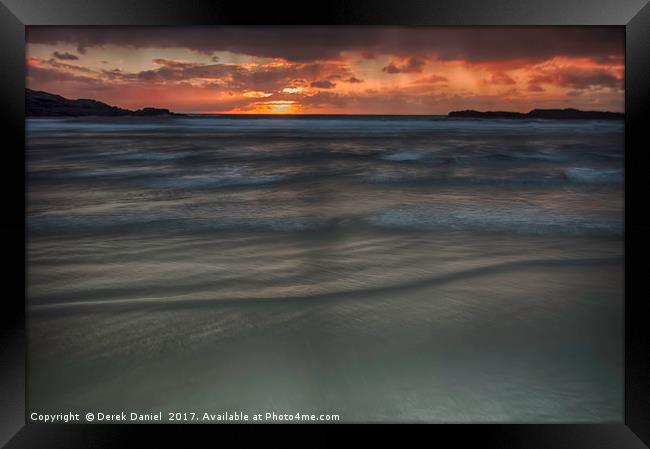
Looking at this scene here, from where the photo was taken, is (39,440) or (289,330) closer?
(39,440)

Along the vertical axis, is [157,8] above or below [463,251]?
above

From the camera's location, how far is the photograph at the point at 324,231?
6.98 ft

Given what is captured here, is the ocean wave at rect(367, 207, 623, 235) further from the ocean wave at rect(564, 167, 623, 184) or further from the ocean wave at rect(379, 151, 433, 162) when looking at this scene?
the ocean wave at rect(379, 151, 433, 162)

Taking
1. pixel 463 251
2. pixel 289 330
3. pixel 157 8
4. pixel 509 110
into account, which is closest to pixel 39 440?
pixel 289 330

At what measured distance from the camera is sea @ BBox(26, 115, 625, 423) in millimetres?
2121

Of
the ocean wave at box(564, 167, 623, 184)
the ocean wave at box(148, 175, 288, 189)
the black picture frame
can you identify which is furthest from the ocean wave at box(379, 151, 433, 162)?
the black picture frame

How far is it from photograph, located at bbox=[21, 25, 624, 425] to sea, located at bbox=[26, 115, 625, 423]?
0.01 metres

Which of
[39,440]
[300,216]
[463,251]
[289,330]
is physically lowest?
[39,440]

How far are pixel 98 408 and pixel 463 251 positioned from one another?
2.04 metres

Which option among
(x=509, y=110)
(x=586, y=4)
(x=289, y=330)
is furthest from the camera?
(x=509, y=110)

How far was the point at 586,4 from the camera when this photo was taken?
1788 mm

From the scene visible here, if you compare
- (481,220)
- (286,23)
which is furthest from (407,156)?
(286,23)

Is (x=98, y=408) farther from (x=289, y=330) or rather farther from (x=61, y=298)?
(x=289, y=330)

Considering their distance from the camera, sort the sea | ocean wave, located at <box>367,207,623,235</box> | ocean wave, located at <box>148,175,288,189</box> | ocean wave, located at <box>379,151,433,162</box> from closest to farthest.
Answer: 1. the sea
2. ocean wave, located at <box>367,207,623,235</box>
3. ocean wave, located at <box>148,175,288,189</box>
4. ocean wave, located at <box>379,151,433,162</box>
